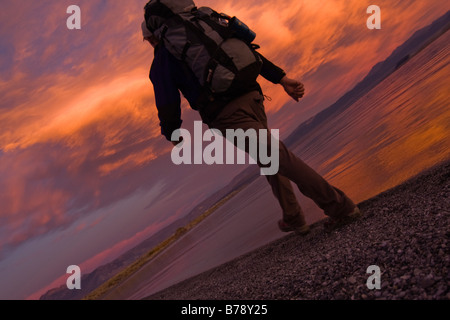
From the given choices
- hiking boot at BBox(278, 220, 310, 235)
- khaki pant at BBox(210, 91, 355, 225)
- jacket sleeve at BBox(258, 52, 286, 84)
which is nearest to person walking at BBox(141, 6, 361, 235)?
khaki pant at BBox(210, 91, 355, 225)

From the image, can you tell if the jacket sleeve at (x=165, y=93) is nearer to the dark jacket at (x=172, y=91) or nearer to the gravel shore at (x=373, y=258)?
the dark jacket at (x=172, y=91)

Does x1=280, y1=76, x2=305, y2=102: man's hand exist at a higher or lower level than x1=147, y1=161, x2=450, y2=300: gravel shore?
higher

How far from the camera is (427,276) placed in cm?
Result: 243

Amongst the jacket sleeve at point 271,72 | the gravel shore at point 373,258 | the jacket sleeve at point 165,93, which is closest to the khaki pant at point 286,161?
the gravel shore at point 373,258

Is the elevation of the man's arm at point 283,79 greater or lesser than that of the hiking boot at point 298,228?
greater

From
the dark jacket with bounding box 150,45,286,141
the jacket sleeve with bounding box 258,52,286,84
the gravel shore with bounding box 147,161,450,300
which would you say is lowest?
the gravel shore with bounding box 147,161,450,300

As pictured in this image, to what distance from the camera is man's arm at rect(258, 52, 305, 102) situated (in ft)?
17.3

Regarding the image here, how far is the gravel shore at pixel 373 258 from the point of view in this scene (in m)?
2.57

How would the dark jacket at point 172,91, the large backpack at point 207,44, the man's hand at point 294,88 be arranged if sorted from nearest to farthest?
1. the large backpack at point 207,44
2. the dark jacket at point 172,91
3. the man's hand at point 294,88

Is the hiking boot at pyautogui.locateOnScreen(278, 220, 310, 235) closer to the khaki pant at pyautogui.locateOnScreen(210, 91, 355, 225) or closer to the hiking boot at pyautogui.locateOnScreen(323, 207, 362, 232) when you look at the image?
the hiking boot at pyautogui.locateOnScreen(323, 207, 362, 232)

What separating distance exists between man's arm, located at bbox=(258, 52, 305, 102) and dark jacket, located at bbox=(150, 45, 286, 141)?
726 mm

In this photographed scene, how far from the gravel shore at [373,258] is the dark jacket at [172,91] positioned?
222cm

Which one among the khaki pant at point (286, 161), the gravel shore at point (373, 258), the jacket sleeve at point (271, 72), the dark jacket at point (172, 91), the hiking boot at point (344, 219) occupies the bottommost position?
the gravel shore at point (373, 258)
